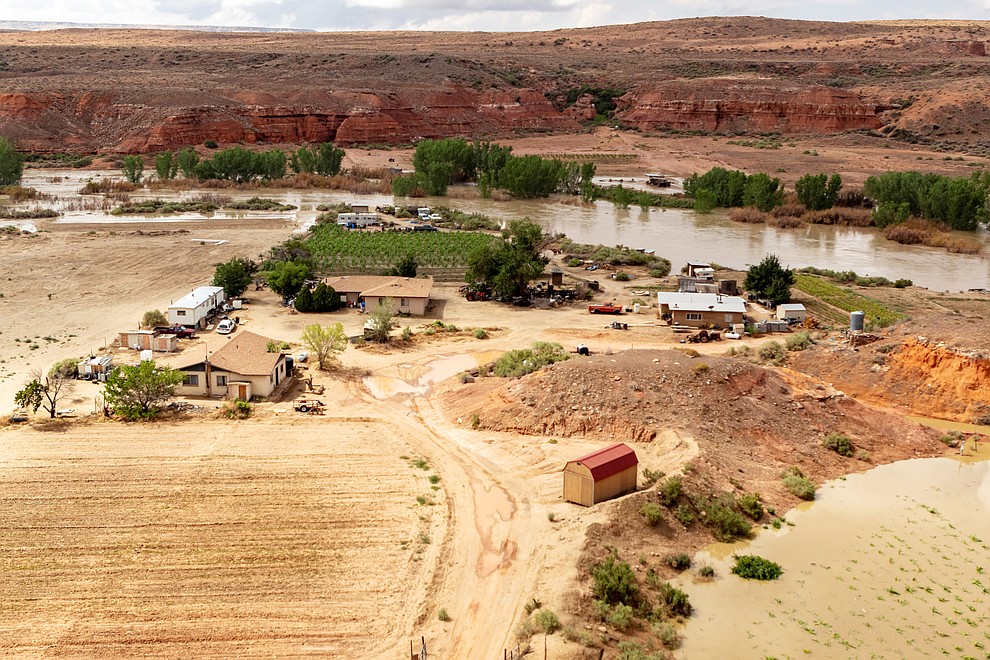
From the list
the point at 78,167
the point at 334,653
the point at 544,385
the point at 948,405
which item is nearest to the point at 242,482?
the point at 334,653

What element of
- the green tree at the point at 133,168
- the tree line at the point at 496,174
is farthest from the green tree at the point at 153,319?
the green tree at the point at 133,168

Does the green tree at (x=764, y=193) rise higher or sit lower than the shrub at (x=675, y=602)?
higher

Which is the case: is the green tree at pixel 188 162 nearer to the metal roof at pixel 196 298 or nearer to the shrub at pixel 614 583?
the metal roof at pixel 196 298

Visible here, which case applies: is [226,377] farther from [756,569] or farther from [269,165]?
[269,165]

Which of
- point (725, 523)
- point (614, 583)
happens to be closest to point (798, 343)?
point (725, 523)

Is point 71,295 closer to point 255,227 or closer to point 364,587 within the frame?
point 255,227

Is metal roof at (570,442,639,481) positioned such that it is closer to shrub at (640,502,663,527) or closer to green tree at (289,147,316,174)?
shrub at (640,502,663,527)
